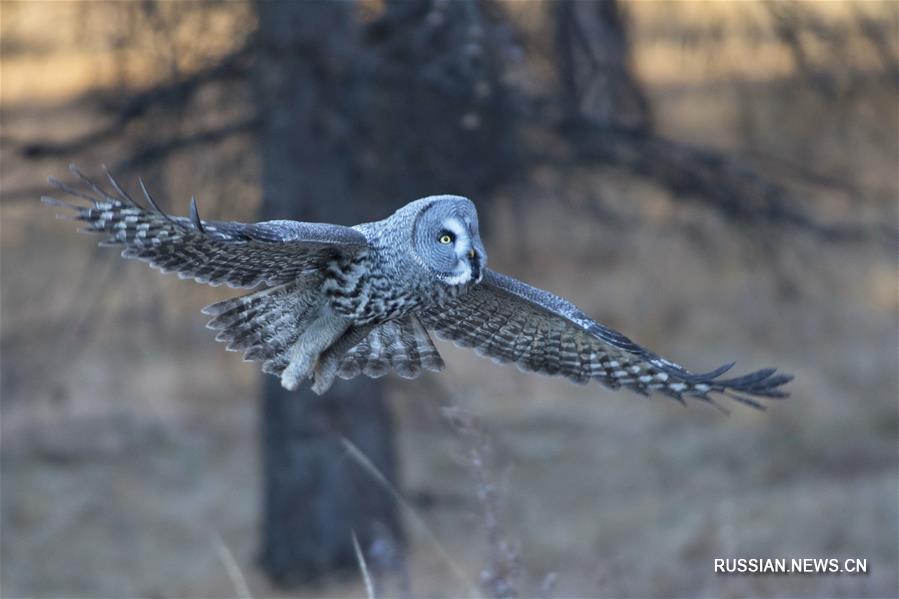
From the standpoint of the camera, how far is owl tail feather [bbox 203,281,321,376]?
466 centimetres

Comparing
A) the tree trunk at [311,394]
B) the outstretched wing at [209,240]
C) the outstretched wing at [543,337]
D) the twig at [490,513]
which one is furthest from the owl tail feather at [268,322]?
the tree trunk at [311,394]

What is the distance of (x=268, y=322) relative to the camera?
4.68 metres

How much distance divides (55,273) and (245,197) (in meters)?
1.76

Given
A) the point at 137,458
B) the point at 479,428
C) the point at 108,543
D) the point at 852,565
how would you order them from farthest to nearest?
the point at 137,458
the point at 108,543
the point at 852,565
the point at 479,428

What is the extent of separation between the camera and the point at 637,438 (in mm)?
12586

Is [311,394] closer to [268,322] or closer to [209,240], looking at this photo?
[268,322]

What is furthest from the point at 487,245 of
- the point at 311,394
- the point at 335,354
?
the point at 335,354

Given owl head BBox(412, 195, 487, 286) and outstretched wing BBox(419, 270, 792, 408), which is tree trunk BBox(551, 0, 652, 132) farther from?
owl head BBox(412, 195, 487, 286)

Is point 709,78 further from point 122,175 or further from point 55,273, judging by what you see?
point 55,273

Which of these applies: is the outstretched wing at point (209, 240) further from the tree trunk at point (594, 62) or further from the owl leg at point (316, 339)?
the tree trunk at point (594, 62)

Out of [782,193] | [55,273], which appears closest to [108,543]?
[55,273]

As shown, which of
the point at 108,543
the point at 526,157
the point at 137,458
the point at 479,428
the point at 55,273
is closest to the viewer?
the point at 479,428

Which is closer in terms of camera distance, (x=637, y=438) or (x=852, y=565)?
(x=852, y=565)

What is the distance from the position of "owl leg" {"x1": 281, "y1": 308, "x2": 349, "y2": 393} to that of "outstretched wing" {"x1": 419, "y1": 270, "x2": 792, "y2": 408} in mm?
413
